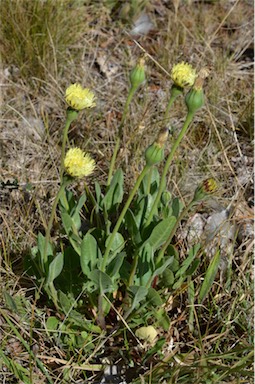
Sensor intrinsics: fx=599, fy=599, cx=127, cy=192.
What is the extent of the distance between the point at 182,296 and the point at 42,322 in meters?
0.42

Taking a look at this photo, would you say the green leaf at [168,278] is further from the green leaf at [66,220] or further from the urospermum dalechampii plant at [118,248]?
the green leaf at [66,220]

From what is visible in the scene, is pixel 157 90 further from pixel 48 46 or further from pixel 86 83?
pixel 48 46

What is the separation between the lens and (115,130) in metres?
2.20

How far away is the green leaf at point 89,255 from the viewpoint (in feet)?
4.65

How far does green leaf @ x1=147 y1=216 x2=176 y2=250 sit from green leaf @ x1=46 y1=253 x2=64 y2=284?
0.72 feet

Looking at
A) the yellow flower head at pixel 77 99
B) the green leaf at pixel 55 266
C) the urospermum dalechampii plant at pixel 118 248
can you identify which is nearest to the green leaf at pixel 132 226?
the urospermum dalechampii plant at pixel 118 248

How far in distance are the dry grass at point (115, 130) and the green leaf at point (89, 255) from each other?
203mm

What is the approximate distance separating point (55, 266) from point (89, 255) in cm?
9

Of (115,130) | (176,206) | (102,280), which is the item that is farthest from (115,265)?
(115,130)

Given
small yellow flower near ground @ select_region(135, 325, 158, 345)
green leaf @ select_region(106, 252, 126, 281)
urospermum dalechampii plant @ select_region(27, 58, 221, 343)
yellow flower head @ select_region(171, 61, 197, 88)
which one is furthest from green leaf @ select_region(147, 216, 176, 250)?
yellow flower head @ select_region(171, 61, 197, 88)

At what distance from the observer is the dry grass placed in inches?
60.6

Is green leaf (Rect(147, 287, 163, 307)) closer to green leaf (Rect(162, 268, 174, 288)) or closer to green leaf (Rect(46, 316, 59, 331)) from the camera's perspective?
green leaf (Rect(162, 268, 174, 288))

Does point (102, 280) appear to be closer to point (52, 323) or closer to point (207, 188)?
point (52, 323)

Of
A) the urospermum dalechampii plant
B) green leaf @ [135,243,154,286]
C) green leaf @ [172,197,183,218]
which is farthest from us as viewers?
green leaf @ [172,197,183,218]
